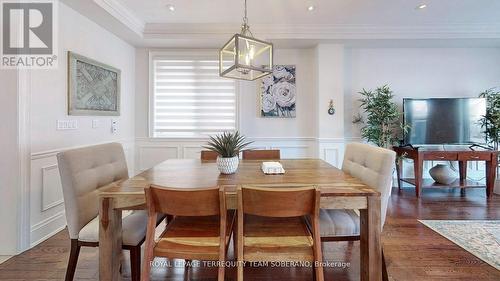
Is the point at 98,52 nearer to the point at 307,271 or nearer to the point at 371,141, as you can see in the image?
the point at 307,271

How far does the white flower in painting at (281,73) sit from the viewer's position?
4557 mm

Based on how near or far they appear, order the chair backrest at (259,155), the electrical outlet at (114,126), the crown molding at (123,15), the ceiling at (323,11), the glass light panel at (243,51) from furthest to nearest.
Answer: the electrical outlet at (114,126)
the ceiling at (323,11)
the crown molding at (123,15)
the chair backrest at (259,155)
the glass light panel at (243,51)

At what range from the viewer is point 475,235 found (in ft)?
8.91

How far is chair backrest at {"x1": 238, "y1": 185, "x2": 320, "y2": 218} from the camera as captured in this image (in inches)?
54.0

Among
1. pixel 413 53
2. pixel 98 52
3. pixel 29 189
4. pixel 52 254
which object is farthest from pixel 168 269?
pixel 413 53

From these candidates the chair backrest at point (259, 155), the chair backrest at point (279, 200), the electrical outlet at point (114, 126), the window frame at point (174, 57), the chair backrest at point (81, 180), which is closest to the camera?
the chair backrest at point (279, 200)

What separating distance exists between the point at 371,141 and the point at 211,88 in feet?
9.18

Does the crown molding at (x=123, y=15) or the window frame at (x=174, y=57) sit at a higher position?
the crown molding at (x=123, y=15)

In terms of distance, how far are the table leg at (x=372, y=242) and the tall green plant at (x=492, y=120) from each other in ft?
12.7

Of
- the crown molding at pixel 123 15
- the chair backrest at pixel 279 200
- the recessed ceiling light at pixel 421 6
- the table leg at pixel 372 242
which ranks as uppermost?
the recessed ceiling light at pixel 421 6

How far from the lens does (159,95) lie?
4.62m

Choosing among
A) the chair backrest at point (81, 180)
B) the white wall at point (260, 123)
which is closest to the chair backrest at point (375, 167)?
the chair backrest at point (81, 180)

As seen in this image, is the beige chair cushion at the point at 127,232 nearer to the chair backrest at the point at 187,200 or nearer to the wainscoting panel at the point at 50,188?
the chair backrest at the point at 187,200

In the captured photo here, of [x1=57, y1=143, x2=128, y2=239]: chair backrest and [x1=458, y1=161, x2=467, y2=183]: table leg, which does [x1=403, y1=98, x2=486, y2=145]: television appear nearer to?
[x1=458, y1=161, x2=467, y2=183]: table leg
